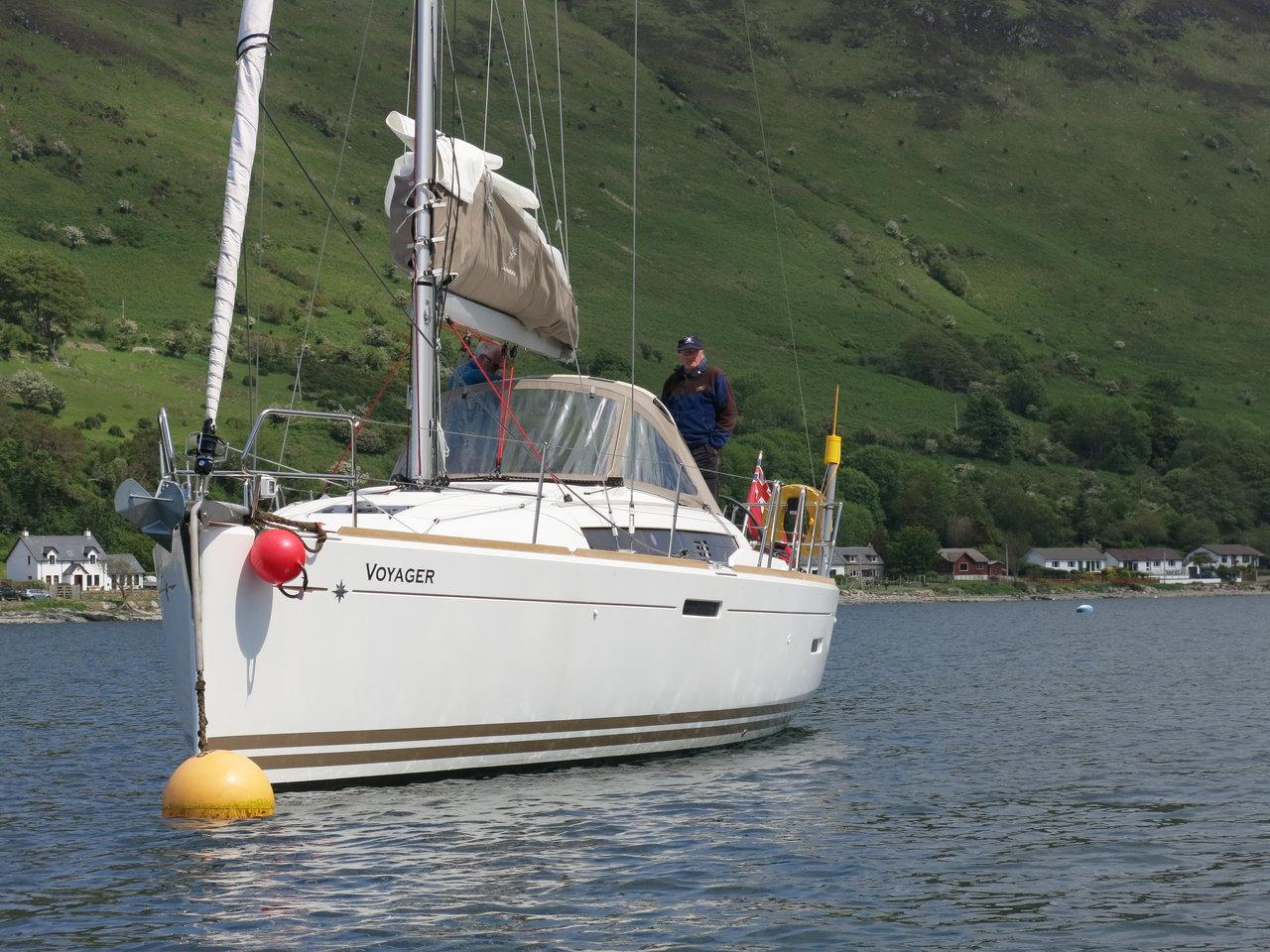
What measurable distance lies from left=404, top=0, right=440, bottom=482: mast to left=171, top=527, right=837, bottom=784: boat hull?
7.57 feet

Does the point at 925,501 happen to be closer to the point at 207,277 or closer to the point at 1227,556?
the point at 1227,556

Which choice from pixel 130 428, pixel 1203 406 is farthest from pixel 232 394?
pixel 1203 406

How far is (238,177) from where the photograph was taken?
454 inches

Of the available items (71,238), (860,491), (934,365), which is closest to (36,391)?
(71,238)

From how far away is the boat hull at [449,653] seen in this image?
11156 mm

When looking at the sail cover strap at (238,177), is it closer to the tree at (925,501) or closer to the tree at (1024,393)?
the tree at (925,501)

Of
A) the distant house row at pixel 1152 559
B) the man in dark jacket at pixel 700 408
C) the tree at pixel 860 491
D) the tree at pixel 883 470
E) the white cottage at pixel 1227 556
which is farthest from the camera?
the white cottage at pixel 1227 556

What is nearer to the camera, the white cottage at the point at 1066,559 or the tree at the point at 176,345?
the tree at the point at 176,345

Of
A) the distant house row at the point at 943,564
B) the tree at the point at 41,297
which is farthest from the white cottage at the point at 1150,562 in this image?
the tree at the point at 41,297

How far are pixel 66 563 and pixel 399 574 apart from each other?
261 feet

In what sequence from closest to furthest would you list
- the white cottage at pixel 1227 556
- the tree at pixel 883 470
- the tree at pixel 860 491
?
1. the tree at pixel 860 491
2. the tree at pixel 883 470
3. the white cottage at pixel 1227 556

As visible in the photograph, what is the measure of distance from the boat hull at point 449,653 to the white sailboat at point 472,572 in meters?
0.02

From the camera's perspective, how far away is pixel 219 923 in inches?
356

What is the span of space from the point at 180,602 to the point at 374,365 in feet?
320
